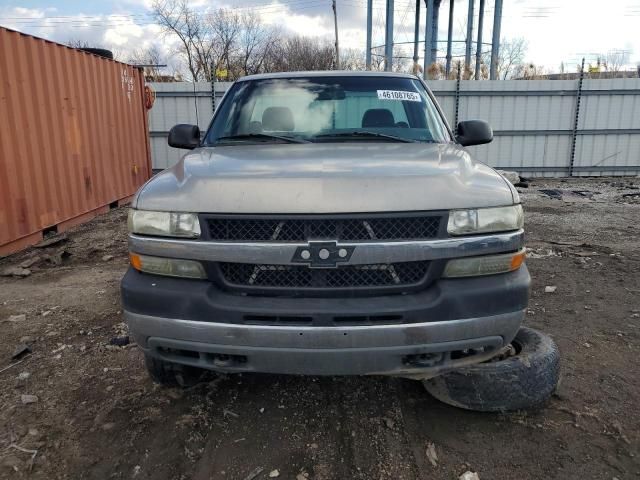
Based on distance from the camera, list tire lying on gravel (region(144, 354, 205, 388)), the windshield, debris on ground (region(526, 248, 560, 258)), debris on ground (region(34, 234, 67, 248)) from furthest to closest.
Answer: debris on ground (region(34, 234, 67, 248))
debris on ground (region(526, 248, 560, 258))
the windshield
tire lying on gravel (region(144, 354, 205, 388))

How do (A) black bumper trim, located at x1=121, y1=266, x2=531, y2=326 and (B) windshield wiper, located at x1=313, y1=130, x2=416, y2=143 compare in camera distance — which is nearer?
(A) black bumper trim, located at x1=121, y1=266, x2=531, y2=326

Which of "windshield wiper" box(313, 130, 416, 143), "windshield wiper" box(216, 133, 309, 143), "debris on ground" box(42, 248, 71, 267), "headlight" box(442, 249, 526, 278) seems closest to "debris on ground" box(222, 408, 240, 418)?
"headlight" box(442, 249, 526, 278)

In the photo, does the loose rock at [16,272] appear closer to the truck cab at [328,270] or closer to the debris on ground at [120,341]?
the debris on ground at [120,341]

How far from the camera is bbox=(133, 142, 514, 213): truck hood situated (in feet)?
7.21

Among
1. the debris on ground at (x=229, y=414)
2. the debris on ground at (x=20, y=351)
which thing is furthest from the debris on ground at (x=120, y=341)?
the debris on ground at (x=229, y=414)

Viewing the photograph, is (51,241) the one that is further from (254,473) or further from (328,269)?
(328,269)

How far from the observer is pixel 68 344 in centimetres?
377

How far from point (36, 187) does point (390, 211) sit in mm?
6271

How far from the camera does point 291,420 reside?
2732 millimetres

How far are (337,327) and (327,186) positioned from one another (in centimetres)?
62

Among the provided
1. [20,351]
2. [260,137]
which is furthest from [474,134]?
[20,351]

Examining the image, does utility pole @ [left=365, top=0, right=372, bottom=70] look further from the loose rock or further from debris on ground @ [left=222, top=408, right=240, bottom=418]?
debris on ground @ [left=222, top=408, right=240, bottom=418]

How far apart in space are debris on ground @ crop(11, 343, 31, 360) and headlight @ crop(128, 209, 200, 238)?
6.21 ft

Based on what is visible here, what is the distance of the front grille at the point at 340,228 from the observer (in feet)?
7.23
